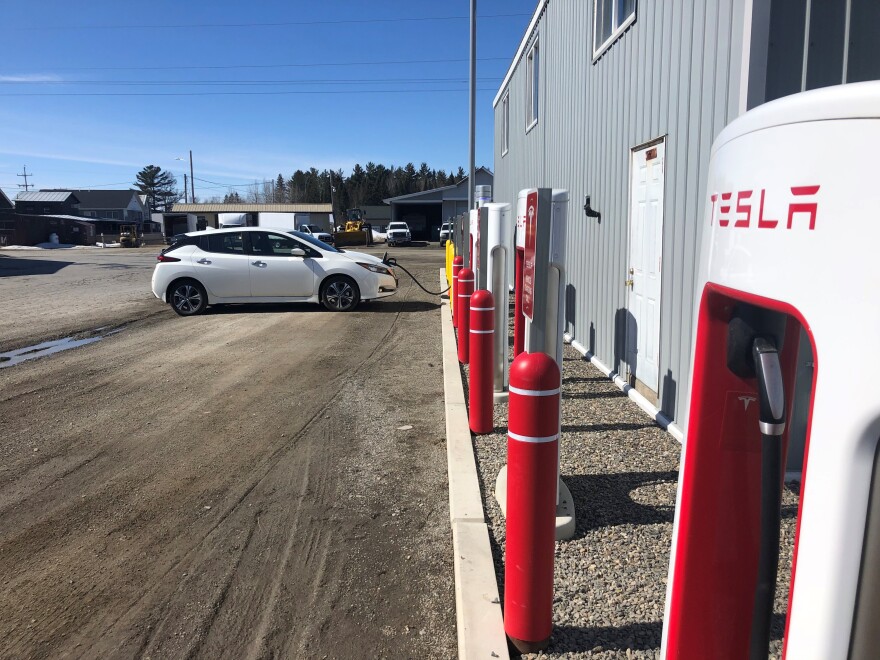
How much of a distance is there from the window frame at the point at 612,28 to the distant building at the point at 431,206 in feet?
178

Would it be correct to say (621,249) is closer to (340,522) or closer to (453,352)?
(453,352)

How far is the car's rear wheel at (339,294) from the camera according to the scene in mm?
13445

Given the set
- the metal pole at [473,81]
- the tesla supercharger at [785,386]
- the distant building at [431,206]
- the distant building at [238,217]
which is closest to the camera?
the tesla supercharger at [785,386]

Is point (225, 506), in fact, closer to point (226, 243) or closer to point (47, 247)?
point (226, 243)

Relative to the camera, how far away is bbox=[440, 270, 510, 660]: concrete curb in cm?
296

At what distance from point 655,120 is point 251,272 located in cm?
909

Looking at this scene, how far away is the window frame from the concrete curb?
4180 millimetres

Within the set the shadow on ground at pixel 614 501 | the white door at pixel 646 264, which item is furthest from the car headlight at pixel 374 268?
the shadow on ground at pixel 614 501

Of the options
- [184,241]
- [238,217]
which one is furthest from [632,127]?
[238,217]

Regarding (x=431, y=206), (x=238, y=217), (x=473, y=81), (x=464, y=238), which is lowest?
(x=464, y=238)

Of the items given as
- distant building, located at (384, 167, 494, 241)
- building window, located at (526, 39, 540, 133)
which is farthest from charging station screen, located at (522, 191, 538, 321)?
distant building, located at (384, 167, 494, 241)

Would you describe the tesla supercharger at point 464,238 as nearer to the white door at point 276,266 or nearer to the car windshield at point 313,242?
the car windshield at point 313,242

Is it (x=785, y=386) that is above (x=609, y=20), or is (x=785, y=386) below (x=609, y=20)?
below

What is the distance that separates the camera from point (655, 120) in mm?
6004
